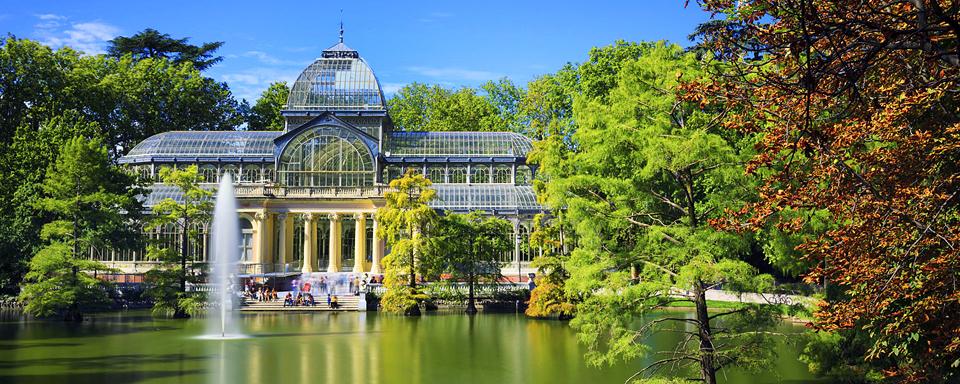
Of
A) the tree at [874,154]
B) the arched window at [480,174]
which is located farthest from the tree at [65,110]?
the tree at [874,154]

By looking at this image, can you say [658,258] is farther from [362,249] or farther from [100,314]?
[362,249]

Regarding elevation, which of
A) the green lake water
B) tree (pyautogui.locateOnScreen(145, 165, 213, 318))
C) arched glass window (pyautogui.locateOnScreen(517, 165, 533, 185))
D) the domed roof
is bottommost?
the green lake water

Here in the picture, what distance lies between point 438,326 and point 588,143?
19.6 meters

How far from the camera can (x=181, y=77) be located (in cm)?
7475

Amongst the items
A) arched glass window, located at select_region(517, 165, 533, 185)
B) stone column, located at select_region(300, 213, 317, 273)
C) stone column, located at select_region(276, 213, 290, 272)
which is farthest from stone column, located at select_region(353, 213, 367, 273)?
arched glass window, located at select_region(517, 165, 533, 185)

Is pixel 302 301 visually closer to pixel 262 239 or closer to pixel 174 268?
pixel 174 268

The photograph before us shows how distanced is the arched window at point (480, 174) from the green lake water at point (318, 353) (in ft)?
67.5

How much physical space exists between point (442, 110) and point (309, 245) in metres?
26.3

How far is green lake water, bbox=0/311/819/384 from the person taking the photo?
24.2 metres

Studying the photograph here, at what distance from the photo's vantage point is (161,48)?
272ft

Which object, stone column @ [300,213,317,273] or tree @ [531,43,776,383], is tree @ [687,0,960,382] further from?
stone column @ [300,213,317,273]

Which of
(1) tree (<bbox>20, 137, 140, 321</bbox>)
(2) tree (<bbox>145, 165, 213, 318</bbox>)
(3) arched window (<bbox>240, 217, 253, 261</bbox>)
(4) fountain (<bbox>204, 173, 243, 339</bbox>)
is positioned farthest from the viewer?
(3) arched window (<bbox>240, 217, 253, 261</bbox>)

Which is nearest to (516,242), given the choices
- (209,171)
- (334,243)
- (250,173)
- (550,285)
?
(334,243)

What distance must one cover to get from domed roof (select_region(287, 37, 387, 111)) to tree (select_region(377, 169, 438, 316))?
17248 mm
